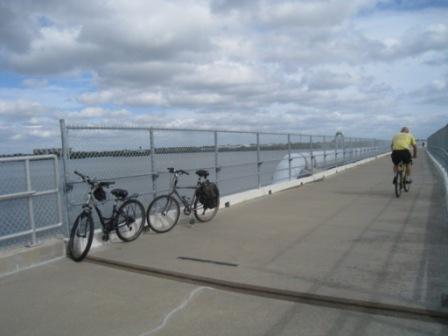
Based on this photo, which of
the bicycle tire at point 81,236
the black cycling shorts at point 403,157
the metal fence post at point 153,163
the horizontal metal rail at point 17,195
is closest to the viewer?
the horizontal metal rail at point 17,195

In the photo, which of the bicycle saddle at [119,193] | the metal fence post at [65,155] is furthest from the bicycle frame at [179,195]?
the metal fence post at [65,155]

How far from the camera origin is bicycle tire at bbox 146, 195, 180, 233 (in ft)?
25.8

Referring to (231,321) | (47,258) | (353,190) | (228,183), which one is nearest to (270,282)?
(231,321)

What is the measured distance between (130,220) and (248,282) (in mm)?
2884

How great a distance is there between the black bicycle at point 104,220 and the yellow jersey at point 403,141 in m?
7.91

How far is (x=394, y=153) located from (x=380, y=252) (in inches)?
265

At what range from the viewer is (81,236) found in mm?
6395

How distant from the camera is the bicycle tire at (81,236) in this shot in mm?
6289

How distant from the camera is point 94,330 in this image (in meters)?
3.99

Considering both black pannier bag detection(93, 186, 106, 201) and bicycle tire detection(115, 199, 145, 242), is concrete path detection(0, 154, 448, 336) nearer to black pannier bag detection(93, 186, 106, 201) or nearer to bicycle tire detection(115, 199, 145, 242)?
bicycle tire detection(115, 199, 145, 242)

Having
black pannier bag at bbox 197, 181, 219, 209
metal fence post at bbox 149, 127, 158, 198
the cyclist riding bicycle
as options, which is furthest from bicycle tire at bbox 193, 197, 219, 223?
the cyclist riding bicycle

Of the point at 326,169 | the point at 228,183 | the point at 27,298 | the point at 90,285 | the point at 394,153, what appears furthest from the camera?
the point at 326,169

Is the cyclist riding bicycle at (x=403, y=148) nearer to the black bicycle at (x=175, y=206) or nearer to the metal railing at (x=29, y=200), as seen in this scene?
the black bicycle at (x=175, y=206)

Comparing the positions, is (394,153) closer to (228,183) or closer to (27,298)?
(228,183)
